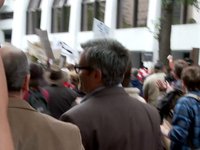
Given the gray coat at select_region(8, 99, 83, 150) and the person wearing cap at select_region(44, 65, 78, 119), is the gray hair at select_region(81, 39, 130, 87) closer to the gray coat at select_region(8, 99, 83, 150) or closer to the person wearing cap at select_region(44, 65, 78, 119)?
the gray coat at select_region(8, 99, 83, 150)

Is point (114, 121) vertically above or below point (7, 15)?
above

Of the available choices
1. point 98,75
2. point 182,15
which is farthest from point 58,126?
point 182,15

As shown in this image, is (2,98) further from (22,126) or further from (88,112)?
(88,112)

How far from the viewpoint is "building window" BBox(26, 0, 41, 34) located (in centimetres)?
3903

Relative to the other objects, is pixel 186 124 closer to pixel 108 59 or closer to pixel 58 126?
pixel 108 59

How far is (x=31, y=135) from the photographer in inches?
101

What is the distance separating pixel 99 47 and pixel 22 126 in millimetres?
898

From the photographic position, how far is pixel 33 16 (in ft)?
129

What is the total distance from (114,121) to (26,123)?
72cm

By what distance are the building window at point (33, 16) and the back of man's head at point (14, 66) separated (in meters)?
36.1

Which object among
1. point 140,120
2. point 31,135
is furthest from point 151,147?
point 31,135

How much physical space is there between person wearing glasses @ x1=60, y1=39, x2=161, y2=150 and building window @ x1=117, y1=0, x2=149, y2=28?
81.5ft

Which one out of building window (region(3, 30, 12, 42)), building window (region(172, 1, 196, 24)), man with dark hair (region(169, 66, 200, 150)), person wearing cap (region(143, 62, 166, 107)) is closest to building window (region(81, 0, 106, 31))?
building window (region(172, 1, 196, 24))

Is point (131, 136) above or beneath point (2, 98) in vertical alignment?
beneath
